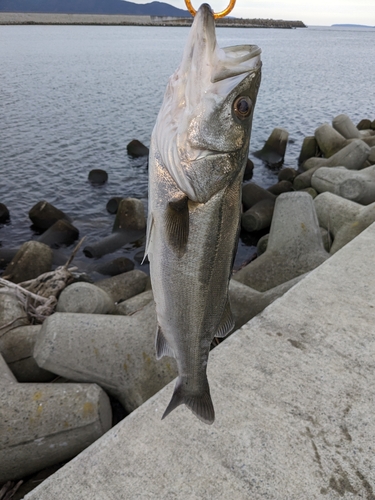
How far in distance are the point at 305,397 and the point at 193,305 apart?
1.56 metres

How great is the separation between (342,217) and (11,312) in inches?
225

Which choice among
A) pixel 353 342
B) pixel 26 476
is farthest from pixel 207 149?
pixel 26 476

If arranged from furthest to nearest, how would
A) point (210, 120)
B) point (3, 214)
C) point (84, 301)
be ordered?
point (3, 214)
point (84, 301)
point (210, 120)

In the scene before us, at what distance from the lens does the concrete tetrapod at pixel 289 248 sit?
22.4ft

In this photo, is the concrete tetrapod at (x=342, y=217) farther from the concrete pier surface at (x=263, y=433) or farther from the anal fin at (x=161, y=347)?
the anal fin at (x=161, y=347)

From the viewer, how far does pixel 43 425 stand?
364 cm

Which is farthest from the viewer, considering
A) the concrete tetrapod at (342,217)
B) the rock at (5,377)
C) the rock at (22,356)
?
the concrete tetrapod at (342,217)

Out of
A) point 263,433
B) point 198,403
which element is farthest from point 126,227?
point 198,403

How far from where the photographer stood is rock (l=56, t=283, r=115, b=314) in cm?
594

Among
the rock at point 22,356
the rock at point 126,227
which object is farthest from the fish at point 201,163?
the rock at point 126,227

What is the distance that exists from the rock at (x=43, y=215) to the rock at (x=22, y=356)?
23.6 ft

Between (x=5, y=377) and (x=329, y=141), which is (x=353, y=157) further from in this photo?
(x=5, y=377)

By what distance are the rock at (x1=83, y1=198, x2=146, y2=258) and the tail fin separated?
8674 millimetres

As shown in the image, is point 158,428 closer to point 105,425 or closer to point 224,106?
point 105,425
